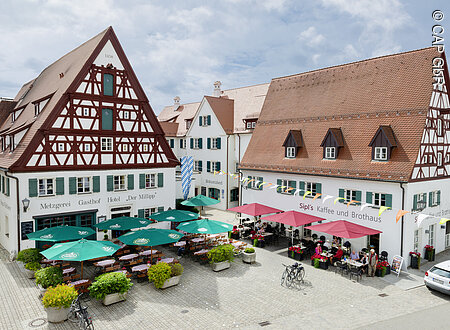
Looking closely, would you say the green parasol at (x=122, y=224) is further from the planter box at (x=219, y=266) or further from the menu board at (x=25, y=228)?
the planter box at (x=219, y=266)

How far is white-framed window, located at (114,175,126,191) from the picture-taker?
74.0ft

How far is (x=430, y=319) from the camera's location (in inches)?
506

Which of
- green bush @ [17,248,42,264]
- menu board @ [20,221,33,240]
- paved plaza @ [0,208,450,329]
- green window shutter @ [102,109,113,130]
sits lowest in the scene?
paved plaza @ [0,208,450,329]

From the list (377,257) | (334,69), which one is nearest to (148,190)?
(377,257)

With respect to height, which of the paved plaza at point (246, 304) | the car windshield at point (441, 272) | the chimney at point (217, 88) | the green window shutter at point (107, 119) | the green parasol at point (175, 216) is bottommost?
the paved plaza at point (246, 304)

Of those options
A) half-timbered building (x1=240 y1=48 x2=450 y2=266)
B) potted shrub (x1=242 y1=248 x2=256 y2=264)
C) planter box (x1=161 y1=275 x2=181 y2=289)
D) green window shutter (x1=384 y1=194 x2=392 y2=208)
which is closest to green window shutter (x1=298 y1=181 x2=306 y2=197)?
half-timbered building (x1=240 y1=48 x2=450 y2=266)

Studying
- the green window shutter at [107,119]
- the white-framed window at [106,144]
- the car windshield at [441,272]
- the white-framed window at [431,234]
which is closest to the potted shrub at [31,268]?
the white-framed window at [106,144]

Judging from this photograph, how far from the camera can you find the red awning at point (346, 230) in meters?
17.9

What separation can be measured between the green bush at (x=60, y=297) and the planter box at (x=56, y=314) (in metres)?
0.21

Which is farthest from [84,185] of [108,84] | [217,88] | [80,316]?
[217,88]

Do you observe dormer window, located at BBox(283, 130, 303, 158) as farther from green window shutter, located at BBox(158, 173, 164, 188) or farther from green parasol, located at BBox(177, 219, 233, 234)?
green window shutter, located at BBox(158, 173, 164, 188)

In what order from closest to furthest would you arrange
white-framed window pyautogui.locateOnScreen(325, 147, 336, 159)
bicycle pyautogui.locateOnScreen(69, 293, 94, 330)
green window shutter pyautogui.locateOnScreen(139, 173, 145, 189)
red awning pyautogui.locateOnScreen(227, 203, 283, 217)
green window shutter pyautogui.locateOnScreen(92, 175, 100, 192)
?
bicycle pyautogui.locateOnScreen(69, 293, 94, 330) → green window shutter pyautogui.locateOnScreen(92, 175, 100, 192) → white-framed window pyautogui.locateOnScreen(325, 147, 336, 159) → red awning pyautogui.locateOnScreen(227, 203, 283, 217) → green window shutter pyautogui.locateOnScreen(139, 173, 145, 189)

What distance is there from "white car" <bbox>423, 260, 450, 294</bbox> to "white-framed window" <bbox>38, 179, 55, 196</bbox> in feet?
67.9

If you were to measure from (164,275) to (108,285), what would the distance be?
2538mm
